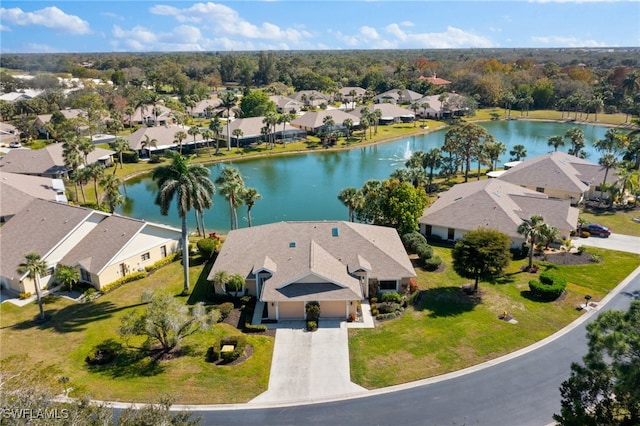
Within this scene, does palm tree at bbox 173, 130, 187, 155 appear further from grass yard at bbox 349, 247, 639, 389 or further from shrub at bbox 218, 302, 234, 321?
grass yard at bbox 349, 247, 639, 389

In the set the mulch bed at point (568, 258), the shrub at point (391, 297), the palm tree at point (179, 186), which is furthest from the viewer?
the mulch bed at point (568, 258)

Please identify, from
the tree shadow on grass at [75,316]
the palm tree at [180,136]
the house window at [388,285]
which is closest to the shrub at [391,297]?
the house window at [388,285]

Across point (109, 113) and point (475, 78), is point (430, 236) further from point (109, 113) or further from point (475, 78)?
point (475, 78)

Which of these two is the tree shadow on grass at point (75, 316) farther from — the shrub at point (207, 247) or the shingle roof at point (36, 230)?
the shrub at point (207, 247)

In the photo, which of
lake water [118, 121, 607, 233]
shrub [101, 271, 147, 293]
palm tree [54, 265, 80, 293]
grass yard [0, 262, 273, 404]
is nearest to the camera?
grass yard [0, 262, 273, 404]

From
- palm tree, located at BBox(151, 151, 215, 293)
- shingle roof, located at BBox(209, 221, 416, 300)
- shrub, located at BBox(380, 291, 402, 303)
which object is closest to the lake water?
shingle roof, located at BBox(209, 221, 416, 300)

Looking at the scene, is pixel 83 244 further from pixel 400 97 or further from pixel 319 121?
pixel 400 97

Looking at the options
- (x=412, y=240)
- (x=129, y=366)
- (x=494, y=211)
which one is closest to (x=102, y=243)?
(x=129, y=366)
